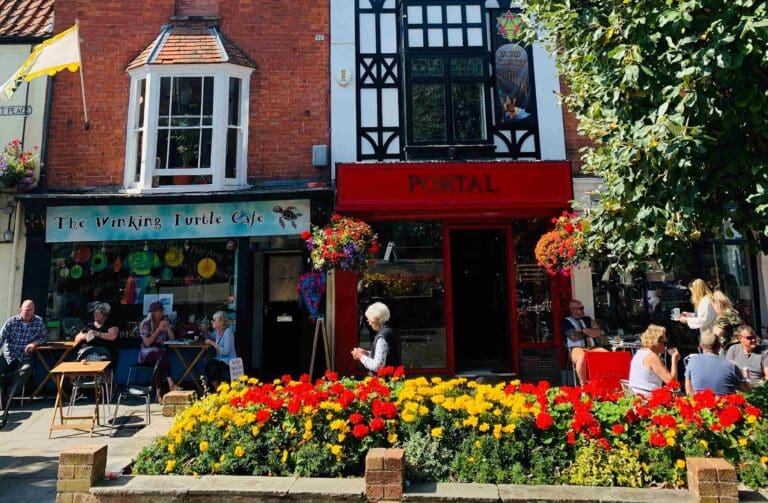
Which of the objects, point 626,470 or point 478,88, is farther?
point 478,88

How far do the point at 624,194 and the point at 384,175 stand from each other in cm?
484

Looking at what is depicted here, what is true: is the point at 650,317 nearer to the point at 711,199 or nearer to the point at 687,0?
the point at 711,199

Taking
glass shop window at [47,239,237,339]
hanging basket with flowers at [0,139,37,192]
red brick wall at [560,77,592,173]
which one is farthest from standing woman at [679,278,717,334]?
hanging basket with flowers at [0,139,37,192]

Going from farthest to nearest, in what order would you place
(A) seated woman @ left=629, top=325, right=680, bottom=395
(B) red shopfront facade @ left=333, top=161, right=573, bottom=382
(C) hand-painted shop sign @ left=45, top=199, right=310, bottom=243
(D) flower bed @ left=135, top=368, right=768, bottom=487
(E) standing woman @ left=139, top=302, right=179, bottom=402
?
(C) hand-painted shop sign @ left=45, top=199, right=310, bottom=243
(B) red shopfront facade @ left=333, top=161, right=573, bottom=382
(E) standing woman @ left=139, top=302, right=179, bottom=402
(A) seated woman @ left=629, top=325, right=680, bottom=395
(D) flower bed @ left=135, top=368, right=768, bottom=487

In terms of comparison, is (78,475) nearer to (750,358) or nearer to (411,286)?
(411,286)

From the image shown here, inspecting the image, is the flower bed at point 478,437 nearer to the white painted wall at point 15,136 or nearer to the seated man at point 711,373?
the seated man at point 711,373

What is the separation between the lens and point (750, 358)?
6477 millimetres

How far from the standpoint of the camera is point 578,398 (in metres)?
4.61

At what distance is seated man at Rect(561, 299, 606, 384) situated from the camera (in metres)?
7.47

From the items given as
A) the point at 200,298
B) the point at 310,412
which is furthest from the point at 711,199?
the point at 200,298

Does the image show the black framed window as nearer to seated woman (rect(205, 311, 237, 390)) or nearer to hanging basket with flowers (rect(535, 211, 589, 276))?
hanging basket with flowers (rect(535, 211, 589, 276))

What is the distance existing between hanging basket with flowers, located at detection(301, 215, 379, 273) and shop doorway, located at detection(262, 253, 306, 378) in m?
2.27

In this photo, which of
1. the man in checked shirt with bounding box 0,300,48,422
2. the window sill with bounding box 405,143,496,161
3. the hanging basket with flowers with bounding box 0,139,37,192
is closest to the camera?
the man in checked shirt with bounding box 0,300,48,422

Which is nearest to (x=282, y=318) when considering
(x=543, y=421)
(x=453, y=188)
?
(x=453, y=188)
